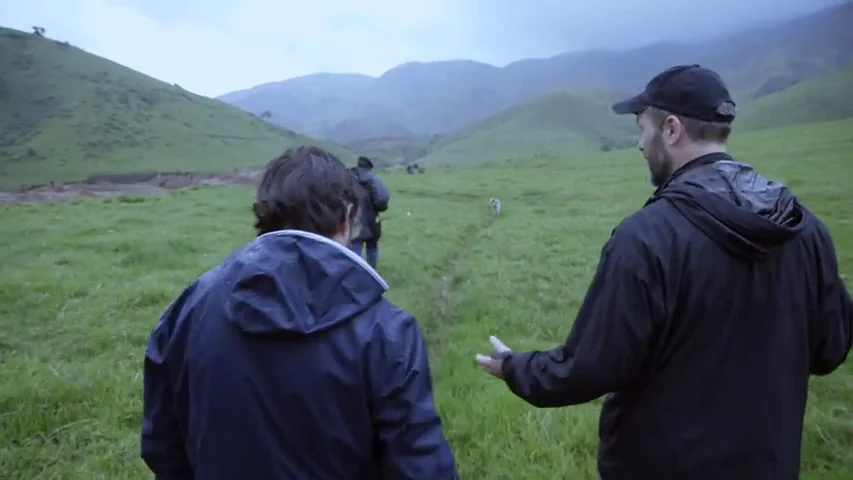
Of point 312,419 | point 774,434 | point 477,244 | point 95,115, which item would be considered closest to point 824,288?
point 774,434

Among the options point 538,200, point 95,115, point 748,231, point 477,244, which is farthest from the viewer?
point 95,115

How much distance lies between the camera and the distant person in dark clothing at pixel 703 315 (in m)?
2.48

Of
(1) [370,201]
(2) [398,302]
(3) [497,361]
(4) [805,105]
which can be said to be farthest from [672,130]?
(4) [805,105]

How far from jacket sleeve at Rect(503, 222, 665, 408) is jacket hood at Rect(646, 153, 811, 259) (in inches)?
10.2

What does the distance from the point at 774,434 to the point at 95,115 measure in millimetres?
105372

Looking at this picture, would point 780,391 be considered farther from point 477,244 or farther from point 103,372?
point 477,244

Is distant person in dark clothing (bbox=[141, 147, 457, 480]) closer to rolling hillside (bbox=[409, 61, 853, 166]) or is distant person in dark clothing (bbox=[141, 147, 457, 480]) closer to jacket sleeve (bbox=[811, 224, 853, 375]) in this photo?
jacket sleeve (bbox=[811, 224, 853, 375])

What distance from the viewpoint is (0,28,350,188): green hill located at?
79188 millimetres

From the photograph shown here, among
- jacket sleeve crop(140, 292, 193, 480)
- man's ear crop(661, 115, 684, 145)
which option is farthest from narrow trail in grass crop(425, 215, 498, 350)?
man's ear crop(661, 115, 684, 145)

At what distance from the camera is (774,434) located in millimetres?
2619

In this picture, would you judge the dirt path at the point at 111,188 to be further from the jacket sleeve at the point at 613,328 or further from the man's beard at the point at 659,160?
the jacket sleeve at the point at 613,328

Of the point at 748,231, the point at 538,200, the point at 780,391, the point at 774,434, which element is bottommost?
the point at 538,200

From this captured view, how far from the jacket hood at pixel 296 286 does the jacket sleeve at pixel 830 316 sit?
188cm

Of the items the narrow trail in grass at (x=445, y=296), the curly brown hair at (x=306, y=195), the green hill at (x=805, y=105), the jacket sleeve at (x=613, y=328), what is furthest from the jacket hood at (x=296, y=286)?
the green hill at (x=805, y=105)
